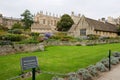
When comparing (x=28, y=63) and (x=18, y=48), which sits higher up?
(x=28, y=63)

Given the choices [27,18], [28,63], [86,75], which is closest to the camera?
[28,63]

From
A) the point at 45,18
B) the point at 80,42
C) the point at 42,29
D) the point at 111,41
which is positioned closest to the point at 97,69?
the point at 80,42

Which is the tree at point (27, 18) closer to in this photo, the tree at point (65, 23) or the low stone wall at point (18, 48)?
the tree at point (65, 23)

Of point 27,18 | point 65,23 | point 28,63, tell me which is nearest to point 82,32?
point 65,23

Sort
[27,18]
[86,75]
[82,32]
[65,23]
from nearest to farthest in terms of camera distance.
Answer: [86,75], [82,32], [65,23], [27,18]

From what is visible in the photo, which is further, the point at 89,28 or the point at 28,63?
the point at 89,28

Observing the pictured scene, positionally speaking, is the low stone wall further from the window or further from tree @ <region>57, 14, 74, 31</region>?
tree @ <region>57, 14, 74, 31</region>

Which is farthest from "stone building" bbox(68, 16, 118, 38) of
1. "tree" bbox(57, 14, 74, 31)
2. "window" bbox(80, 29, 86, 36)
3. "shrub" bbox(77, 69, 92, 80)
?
"shrub" bbox(77, 69, 92, 80)

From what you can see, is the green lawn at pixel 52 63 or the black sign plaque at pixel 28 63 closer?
the black sign plaque at pixel 28 63

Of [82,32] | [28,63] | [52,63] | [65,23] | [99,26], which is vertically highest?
[65,23]

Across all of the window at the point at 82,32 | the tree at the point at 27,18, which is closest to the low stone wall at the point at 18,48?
the window at the point at 82,32

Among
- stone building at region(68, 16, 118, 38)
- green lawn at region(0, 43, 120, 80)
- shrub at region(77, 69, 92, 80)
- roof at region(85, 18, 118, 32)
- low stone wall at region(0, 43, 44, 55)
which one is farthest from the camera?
roof at region(85, 18, 118, 32)

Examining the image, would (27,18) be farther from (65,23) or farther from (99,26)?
(99,26)

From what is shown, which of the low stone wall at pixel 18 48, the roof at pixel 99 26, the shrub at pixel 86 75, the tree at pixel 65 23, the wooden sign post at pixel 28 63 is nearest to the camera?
the wooden sign post at pixel 28 63
